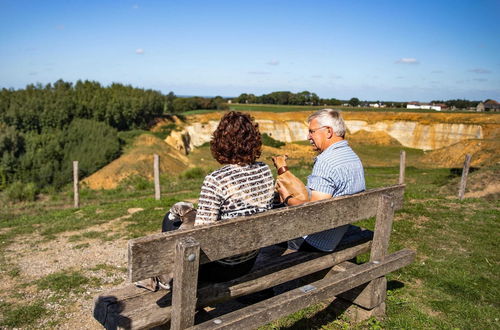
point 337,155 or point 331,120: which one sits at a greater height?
point 331,120

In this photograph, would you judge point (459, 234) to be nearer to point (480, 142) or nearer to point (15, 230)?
point (15, 230)

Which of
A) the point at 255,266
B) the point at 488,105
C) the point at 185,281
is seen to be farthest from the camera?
the point at 488,105

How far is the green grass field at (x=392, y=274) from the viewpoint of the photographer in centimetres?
444

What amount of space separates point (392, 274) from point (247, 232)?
3.86 m

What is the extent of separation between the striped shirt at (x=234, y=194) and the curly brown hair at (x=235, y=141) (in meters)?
0.08

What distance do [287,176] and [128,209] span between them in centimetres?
786

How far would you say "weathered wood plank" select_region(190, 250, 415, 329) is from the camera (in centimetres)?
264

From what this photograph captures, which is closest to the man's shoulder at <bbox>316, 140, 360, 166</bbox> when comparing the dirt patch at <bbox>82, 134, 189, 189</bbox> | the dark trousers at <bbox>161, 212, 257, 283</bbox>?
the dark trousers at <bbox>161, 212, 257, 283</bbox>

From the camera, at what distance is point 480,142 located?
3403 cm

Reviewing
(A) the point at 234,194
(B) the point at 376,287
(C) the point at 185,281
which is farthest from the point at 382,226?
(C) the point at 185,281

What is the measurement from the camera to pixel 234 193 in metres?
3.02

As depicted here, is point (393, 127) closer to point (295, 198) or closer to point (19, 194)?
point (19, 194)

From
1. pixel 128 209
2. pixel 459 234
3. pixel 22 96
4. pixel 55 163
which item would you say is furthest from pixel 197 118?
pixel 459 234

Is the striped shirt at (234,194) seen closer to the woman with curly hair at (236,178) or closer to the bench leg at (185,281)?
the woman with curly hair at (236,178)
